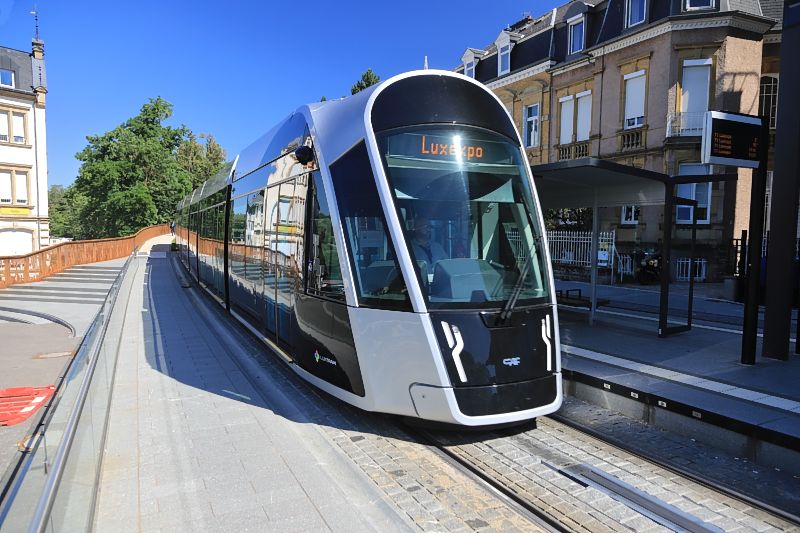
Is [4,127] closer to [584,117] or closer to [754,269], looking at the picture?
[584,117]

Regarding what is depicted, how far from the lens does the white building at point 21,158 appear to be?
39.4 m

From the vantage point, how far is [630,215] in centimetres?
2241

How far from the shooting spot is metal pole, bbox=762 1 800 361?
282 inches

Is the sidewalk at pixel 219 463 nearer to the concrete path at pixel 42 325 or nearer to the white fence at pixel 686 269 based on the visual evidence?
the concrete path at pixel 42 325

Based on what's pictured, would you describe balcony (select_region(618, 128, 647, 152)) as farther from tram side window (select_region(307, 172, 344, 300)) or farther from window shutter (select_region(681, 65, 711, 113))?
tram side window (select_region(307, 172, 344, 300))

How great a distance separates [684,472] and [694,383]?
214cm

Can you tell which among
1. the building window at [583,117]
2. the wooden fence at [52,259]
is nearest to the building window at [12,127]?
the wooden fence at [52,259]

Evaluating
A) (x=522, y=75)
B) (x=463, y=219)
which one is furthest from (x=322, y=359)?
(x=522, y=75)

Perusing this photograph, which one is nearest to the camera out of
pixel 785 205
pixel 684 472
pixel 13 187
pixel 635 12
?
pixel 684 472

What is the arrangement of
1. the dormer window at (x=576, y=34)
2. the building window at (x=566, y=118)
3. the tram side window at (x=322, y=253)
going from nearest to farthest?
the tram side window at (x=322, y=253)
the dormer window at (x=576, y=34)
the building window at (x=566, y=118)

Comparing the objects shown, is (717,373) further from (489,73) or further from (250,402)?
(489,73)

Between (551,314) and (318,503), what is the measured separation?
261 cm

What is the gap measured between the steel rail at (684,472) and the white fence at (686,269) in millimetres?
16060

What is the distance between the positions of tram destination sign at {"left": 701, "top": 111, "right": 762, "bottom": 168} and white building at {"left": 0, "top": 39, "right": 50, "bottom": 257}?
44.9 m
